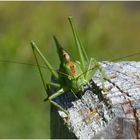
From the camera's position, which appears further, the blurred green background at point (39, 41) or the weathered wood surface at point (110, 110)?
the blurred green background at point (39, 41)

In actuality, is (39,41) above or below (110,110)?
above

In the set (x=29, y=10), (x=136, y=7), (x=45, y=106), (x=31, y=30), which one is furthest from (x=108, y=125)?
(x=136, y=7)

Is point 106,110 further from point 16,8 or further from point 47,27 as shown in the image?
point 16,8

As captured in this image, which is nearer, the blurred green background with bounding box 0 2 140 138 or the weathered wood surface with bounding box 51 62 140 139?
the weathered wood surface with bounding box 51 62 140 139

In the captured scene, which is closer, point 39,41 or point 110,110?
point 110,110
